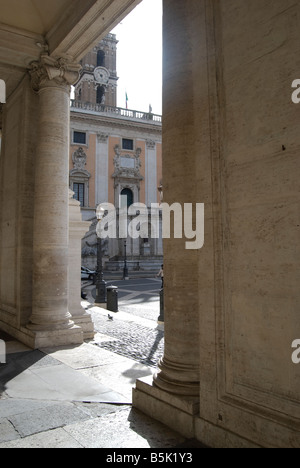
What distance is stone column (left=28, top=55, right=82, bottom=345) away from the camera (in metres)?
6.85

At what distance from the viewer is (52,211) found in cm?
693

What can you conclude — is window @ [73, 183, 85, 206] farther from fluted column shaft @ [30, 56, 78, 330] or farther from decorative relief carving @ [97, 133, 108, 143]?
fluted column shaft @ [30, 56, 78, 330]

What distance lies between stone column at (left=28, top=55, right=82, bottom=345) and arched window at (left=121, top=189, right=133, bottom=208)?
34.1m

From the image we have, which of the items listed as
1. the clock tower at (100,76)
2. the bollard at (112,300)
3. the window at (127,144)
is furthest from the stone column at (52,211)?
the clock tower at (100,76)

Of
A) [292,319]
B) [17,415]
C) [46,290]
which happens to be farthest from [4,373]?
[292,319]

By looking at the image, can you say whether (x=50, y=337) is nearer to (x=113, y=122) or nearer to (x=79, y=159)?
(x=79, y=159)

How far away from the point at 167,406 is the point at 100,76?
48.7 metres

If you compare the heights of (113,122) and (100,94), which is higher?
(100,94)

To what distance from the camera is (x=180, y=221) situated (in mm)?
3523

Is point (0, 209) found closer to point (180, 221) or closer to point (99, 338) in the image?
point (99, 338)

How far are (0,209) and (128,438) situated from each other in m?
7.15

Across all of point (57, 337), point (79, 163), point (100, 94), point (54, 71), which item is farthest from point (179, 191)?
point (100, 94)

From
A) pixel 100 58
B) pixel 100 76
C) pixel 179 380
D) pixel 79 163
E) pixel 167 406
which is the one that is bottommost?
pixel 167 406

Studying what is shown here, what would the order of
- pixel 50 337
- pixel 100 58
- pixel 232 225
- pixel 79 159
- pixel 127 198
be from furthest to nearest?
pixel 100 58, pixel 127 198, pixel 79 159, pixel 50 337, pixel 232 225
